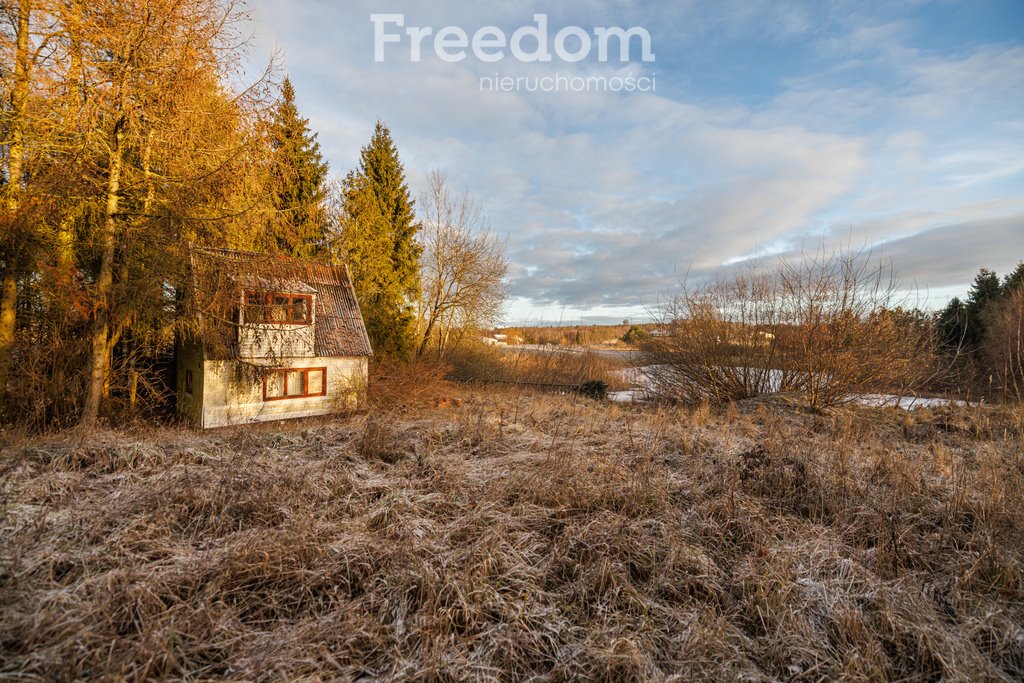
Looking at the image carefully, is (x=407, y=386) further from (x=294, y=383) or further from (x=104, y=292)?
(x=104, y=292)

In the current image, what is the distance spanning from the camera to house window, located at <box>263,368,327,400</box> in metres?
12.7

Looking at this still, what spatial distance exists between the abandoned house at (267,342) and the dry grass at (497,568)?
505cm

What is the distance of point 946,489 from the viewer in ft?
13.8

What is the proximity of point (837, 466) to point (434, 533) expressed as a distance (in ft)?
14.2

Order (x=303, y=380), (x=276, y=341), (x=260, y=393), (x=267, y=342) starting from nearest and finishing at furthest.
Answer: (x=267, y=342)
(x=276, y=341)
(x=260, y=393)
(x=303, y=380)

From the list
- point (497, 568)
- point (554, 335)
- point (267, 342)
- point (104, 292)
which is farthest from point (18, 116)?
point (554, 335)

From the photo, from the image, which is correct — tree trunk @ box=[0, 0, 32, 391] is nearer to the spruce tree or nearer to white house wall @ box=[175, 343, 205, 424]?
white house wall @ box=[175, 343, 205, 424]

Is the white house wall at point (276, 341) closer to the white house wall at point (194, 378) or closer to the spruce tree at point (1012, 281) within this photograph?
the white house wall at point (194, 378)

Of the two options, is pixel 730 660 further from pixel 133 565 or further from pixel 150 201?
pixel 150 201

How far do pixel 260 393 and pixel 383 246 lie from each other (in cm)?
990

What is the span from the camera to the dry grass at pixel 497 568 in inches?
83.2

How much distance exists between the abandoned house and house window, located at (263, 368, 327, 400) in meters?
0.03

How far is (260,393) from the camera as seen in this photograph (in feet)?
Answer: 41.0

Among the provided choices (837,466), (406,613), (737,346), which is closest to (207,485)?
(406,613)
